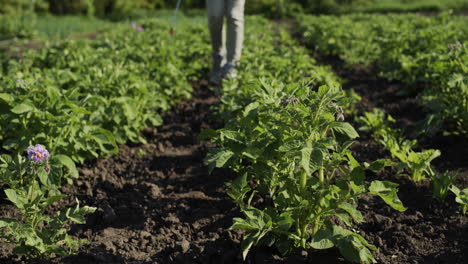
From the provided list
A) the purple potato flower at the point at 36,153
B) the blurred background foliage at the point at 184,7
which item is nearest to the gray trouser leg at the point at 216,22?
the purple potato flower at the point at 36,153

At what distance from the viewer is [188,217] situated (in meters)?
2.88

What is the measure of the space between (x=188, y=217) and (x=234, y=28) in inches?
119

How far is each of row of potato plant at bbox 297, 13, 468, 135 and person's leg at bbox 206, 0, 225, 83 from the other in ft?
6.91

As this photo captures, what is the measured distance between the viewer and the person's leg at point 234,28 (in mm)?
5320

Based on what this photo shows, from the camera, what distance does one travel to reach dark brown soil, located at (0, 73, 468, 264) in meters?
2.44

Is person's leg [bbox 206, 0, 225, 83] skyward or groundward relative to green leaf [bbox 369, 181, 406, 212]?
skyward

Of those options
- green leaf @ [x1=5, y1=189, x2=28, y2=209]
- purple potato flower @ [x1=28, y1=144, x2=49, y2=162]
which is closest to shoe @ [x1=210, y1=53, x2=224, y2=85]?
purple potato flower @ [x1=28, y1=144, x2=49, y2=162]

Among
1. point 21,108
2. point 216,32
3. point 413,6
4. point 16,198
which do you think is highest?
point 413,6

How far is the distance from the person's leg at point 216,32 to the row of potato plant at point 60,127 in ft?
2.30

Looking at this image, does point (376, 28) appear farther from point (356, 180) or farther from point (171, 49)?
point (356, 180)

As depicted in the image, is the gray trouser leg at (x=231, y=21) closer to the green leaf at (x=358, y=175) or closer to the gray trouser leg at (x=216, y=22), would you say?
the gray trouser leg at (x=216, y=22)

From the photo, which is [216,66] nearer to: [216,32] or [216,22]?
[216,32]

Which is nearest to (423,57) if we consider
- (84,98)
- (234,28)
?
(234,28)

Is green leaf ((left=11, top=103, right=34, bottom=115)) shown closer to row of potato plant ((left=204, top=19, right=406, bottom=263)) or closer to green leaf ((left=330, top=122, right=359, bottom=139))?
row of potato plant ((left=204, top=19, right=406, bottom=263))
